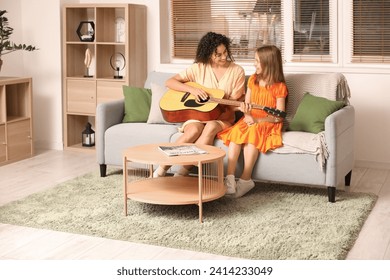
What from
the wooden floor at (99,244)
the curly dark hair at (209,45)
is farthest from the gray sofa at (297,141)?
the curly dark hair at (209,45)

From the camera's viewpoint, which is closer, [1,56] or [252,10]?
[252,10]

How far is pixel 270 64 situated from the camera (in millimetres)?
4695

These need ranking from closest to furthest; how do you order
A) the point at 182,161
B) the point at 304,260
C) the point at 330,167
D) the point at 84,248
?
the point at 304,260
the point at 84,248
the point at 182,161
the point at 330,167

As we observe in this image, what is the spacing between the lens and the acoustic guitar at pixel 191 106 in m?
4.74

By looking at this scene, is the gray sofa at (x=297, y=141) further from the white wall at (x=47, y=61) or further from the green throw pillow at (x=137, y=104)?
the white wall at (x=47, y=61)

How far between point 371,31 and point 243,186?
6.33ft

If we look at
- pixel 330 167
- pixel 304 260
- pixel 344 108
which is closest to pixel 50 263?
pixel 304 260

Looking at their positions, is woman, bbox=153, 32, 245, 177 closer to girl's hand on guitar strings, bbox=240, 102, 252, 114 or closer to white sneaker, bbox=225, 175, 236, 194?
girl's hand on guitar strings, bbox=240, 102, 252, 114

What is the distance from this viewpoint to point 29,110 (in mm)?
6020

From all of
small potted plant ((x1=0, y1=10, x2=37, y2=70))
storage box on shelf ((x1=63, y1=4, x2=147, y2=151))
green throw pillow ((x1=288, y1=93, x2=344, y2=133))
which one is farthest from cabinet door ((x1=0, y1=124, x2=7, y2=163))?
green throw pillow ((x1=288, y1=93, x2=344, y2=133))

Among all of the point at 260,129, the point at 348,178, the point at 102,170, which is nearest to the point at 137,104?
the point at 102,170

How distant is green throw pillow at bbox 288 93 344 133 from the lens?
15.1 feet

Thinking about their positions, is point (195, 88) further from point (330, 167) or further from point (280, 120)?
point (330, 167)

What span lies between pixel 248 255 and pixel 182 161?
0.77m
